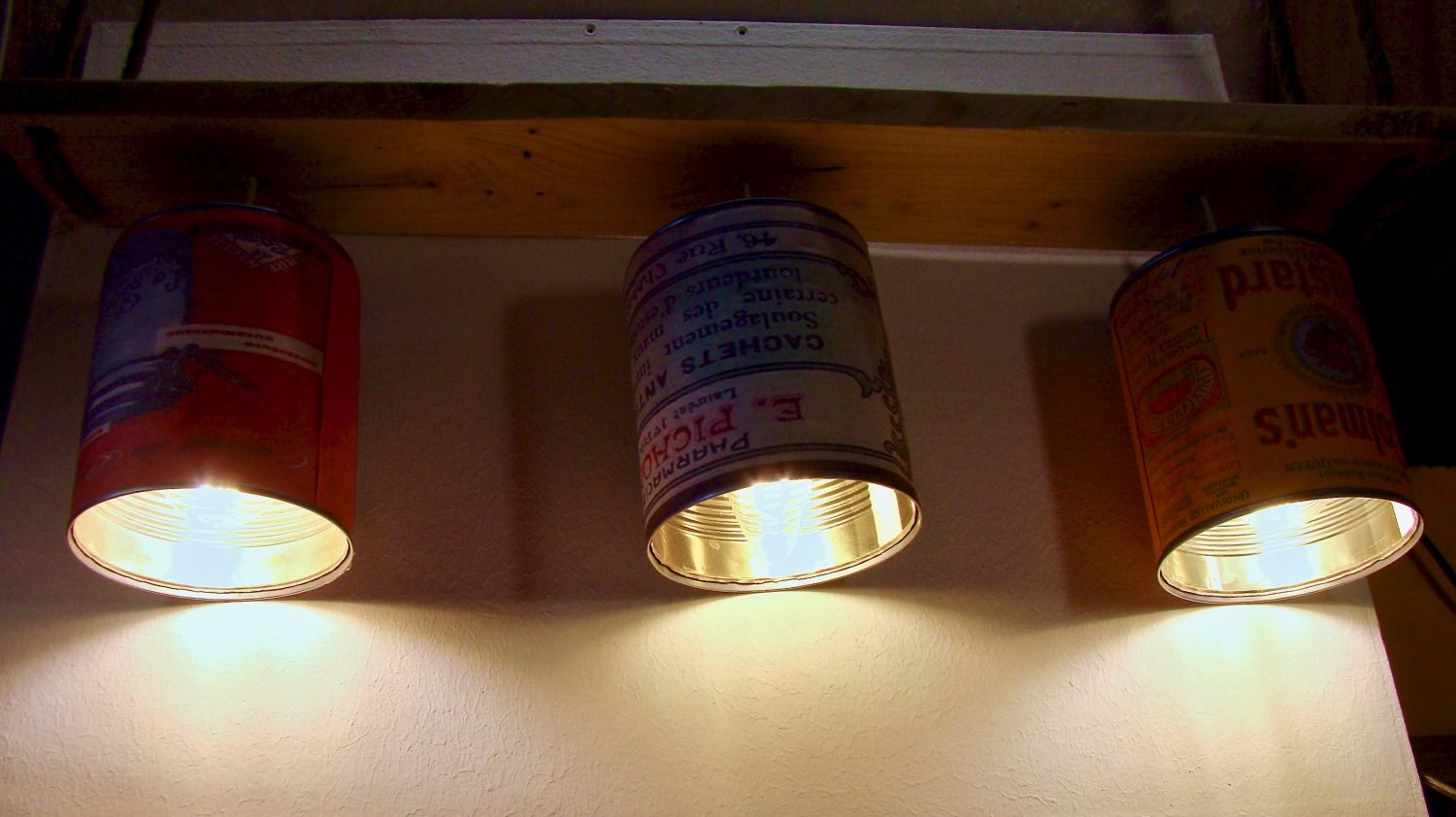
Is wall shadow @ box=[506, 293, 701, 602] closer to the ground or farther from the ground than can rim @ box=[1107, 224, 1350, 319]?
closer to the ground

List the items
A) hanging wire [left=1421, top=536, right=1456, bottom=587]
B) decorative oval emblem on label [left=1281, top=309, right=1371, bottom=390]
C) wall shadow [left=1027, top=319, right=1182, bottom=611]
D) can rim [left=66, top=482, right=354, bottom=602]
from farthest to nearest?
hanging wire [left=1421, top=536, right=1456, bottom=587]
wall shadow [left=1027, top=319, right=1182, bottom=611]
decorative oval emblem on label [left=1281, top=309, right=1371, bottom=390]
can rim [left=66, top=482, right=354, bottom=602]

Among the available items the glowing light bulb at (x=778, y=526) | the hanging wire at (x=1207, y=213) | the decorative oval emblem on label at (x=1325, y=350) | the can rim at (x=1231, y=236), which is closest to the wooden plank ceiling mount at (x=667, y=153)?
the hanging wire at (x=1207, y=213)

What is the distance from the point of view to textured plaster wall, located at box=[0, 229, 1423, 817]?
3.41 feet

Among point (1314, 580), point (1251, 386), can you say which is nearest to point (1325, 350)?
point (1251, 386)

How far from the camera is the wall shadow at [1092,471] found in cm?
120

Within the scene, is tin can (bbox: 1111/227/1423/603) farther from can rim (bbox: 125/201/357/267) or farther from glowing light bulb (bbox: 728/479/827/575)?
can rim (bbox: 125/201/357/267)

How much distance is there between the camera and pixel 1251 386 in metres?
1.06

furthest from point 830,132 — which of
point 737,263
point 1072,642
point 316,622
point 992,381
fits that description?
point 316,622

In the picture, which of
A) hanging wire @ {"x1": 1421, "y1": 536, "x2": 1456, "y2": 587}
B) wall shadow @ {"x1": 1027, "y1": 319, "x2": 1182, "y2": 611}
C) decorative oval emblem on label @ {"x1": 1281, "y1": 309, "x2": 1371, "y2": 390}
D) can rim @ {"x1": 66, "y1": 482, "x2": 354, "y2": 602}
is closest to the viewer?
can rim @ {"x1": 66, "y1": 482, "x2": 354, "y2": 602}

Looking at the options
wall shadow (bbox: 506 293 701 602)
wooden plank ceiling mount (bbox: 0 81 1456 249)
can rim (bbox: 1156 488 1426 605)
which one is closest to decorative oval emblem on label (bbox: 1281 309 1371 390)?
can rim (bbox: 1156 488 1426 605)

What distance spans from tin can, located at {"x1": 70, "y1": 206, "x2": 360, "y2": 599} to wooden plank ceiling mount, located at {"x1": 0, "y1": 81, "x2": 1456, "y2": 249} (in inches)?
5.2

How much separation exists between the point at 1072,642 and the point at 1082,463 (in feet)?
0.69

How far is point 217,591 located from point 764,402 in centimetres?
52

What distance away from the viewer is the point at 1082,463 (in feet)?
4.17
